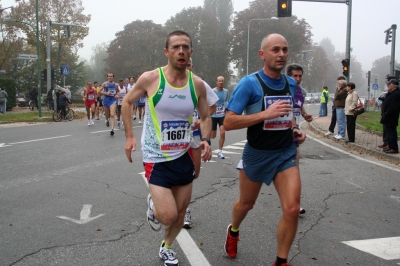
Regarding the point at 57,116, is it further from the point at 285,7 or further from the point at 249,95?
the point at 249,95

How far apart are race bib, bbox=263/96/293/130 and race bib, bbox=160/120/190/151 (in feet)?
2.25

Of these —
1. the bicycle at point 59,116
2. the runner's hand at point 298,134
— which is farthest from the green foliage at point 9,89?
the runner's hand at point 298,134

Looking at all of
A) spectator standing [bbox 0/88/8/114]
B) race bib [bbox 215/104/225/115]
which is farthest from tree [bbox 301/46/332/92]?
race bib [bbox 215/104/225/115]

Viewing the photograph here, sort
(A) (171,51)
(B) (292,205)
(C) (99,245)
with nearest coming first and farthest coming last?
(B) (292,205) → (A) (171,51) → (C) (99,245)

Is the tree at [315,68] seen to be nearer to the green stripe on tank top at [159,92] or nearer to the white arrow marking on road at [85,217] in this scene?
the white arrow marking on road at [85,217]

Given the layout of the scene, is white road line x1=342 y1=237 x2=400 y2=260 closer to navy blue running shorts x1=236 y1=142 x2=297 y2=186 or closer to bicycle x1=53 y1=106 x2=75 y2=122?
navy blue running shorts x1=236 y1=142 x2=297 y2=186

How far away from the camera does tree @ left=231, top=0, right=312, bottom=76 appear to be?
61031 mm

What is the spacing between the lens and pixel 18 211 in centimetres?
531

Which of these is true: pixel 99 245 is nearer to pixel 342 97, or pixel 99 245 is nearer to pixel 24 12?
pixel 342 97

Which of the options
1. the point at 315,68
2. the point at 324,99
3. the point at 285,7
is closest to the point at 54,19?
the point at 324,99

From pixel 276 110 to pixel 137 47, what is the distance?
62.0 metres

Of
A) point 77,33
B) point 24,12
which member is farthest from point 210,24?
point 24,12

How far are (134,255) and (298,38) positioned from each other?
6183 centimetres

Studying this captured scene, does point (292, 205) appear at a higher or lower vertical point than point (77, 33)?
lower
